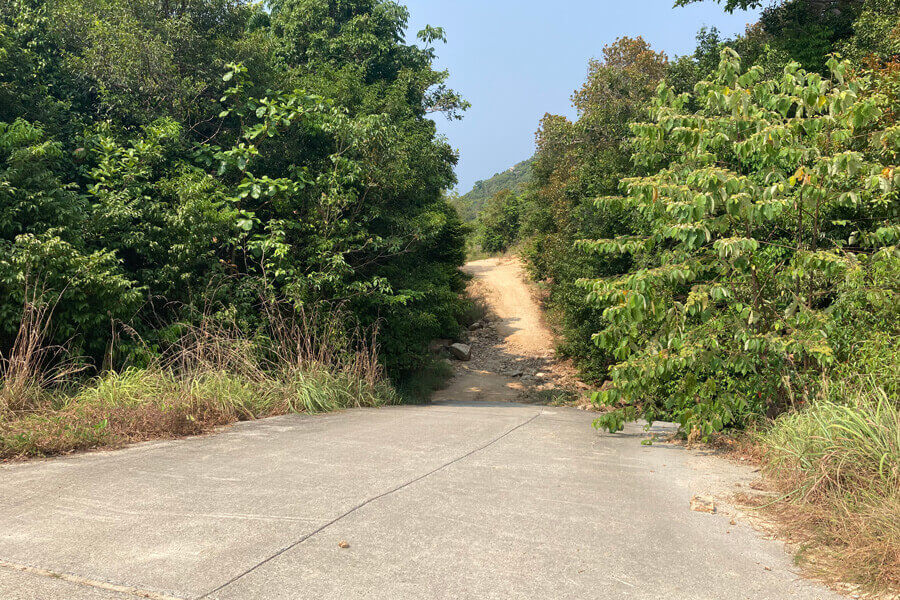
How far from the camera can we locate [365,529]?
3.50 meters

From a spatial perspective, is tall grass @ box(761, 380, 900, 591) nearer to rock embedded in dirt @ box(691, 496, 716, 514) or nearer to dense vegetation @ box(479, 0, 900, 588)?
dense vegetation @ box(479, 0, 900, 588)

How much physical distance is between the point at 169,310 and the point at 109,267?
1605 millimetres

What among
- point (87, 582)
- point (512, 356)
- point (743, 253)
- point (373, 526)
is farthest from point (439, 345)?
point (87, 582)

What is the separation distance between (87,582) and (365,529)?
1.37 metres

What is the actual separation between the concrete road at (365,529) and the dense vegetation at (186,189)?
310cm

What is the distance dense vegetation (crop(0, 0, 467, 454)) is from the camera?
808 centimetres

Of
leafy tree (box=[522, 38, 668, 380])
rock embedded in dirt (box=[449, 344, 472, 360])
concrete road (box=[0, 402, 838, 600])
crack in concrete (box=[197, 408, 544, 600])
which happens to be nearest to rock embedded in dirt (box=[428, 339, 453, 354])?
rock embedded in dirt (box=[449, 344, 472, 360])

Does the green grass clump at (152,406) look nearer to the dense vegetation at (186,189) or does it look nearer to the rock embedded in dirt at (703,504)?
the dense vegetation at (186,189)

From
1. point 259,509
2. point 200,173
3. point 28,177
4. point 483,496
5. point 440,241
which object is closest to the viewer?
point 259,509

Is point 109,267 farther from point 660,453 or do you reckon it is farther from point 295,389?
point 660,453

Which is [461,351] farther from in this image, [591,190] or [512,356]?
[591,190]

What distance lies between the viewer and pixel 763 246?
7609 millimetres

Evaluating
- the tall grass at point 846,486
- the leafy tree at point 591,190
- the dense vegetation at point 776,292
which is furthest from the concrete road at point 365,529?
the leafy tree at point 591,190

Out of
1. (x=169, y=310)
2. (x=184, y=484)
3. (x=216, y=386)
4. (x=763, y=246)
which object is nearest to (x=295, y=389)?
(x=216, y=386)
